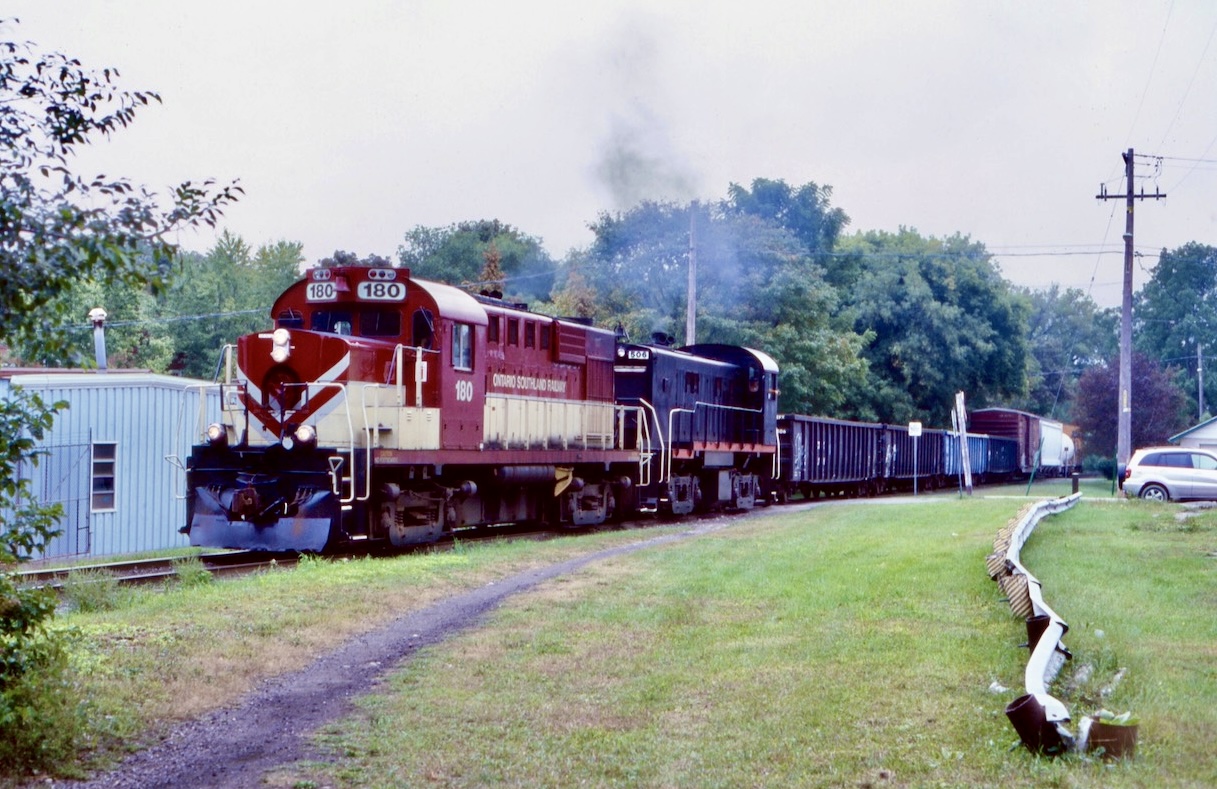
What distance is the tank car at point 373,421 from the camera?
16.6 m

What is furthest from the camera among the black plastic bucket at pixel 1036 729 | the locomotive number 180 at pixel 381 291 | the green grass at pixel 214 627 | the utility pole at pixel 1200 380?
the utility pole at pixel 1200 380

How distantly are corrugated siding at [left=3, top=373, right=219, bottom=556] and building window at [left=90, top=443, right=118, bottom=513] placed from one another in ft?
0.38

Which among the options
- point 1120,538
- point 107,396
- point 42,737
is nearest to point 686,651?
point 42,737

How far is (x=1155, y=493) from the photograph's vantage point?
108ft

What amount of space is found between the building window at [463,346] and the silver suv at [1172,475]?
2018 centimetres

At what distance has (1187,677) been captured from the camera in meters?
8.39

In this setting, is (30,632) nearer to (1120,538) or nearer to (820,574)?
(820,574)

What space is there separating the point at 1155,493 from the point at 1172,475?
2.27ft

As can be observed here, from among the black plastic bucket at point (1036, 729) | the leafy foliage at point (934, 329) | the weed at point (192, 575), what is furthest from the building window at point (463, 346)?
the leafy foliage at point (934, 329)

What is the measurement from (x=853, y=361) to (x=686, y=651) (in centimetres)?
4139

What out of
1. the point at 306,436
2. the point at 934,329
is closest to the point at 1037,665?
the point at 306,436

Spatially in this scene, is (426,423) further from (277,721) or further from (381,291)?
(277,721)

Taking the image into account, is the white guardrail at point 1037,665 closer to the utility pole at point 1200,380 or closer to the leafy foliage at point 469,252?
the leafy foliage at point 469,252

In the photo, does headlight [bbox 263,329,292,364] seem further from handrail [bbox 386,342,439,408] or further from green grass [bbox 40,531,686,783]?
green grass [bbox 40,531,686,783]
